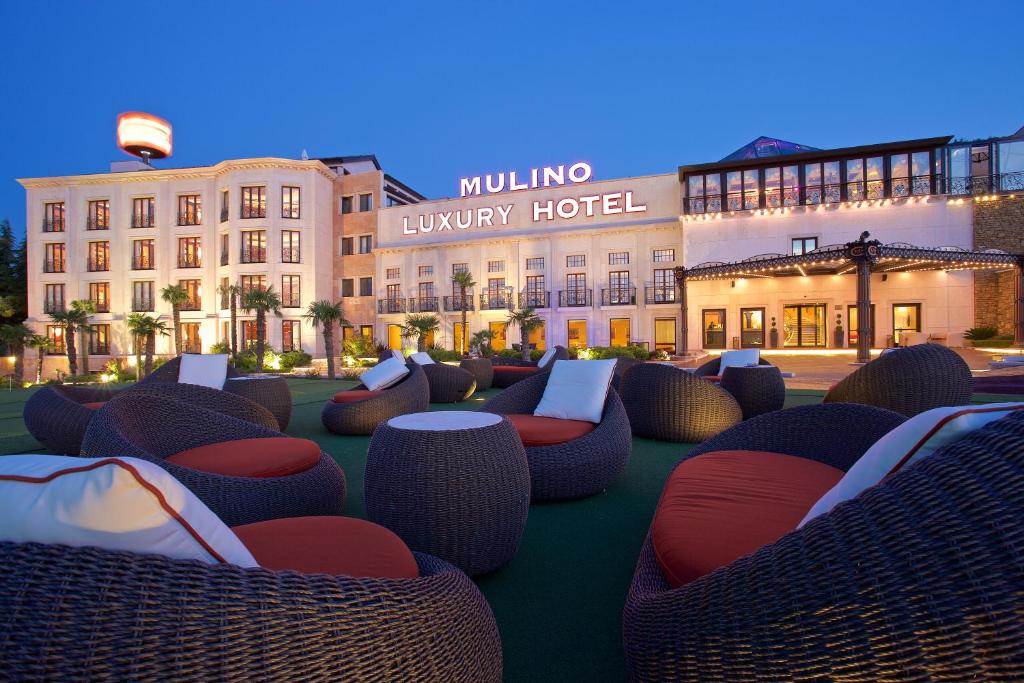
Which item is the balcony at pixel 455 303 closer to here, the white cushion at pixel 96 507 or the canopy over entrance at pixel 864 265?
the canopy over entrance at pixel 864 265

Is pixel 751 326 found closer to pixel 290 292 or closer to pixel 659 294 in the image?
pixel 659 294

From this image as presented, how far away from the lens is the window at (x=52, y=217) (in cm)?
2584

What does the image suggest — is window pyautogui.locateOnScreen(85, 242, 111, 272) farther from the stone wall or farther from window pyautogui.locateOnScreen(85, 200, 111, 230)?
the stone wall

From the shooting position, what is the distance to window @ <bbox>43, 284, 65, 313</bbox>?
25578 millimetres

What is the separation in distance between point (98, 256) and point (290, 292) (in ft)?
33.6

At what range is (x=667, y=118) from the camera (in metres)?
97.9

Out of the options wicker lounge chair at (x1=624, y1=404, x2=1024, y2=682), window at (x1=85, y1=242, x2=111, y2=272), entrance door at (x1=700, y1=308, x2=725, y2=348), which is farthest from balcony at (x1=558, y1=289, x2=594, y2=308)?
window at (x1=85, y1=242, x2=111, y2=272)

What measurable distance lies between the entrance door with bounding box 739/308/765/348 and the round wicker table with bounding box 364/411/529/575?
19303mm

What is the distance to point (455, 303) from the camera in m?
23.8

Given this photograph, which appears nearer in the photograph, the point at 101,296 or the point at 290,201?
the point at 290,201

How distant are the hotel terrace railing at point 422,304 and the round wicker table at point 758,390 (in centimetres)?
1984

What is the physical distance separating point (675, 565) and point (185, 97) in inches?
5189

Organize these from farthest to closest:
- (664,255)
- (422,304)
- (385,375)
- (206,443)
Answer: (422,304) → (664,255) → (385,375) → (206,443)

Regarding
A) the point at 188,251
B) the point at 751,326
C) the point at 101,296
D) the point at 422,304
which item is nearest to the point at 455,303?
the point at 422,304
